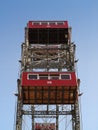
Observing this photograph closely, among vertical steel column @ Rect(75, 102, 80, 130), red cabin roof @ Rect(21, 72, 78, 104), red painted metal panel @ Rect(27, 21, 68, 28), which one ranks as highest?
red painted metal panel @ Rect(27, 21, 68, 28)

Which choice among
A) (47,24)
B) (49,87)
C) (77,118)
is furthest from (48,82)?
(47,24)

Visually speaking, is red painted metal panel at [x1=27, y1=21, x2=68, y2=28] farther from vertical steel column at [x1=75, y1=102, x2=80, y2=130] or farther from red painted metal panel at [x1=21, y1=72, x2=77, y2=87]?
vertical steel column at [x1=75, y1=102, x2=80, y2=130]

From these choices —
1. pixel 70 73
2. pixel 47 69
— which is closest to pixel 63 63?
pixel 47 69

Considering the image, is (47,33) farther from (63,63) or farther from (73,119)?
(73,119)

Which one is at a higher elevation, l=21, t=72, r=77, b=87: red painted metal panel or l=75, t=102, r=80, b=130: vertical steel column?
l=21, t=72, r=77, b=87: red painted metal panel

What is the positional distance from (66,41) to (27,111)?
1185cm

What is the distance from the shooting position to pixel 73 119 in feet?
155

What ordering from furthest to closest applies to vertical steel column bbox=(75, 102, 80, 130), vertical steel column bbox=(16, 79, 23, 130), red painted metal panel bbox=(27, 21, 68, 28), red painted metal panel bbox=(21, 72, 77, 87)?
red painted metal panel bbox=(27, 21, 68, 28), vertical steel column bbox=(75, 102, 80, 130), vertical steel column bbox=(16, 79, 23, 130), red painted metal panel bbox=(21, 72, 77, 87)

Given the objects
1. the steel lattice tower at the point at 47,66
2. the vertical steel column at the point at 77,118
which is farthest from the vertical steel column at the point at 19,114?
the vertical steel column at the point at 77,118

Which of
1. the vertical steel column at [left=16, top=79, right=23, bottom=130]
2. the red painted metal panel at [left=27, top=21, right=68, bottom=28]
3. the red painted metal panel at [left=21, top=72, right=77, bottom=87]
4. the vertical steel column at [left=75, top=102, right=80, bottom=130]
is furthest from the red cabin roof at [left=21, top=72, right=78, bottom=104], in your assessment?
the red painted metal panel at [left=27, top=21, right=68, bottom=28]

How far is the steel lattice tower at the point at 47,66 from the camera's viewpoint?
45.6 m

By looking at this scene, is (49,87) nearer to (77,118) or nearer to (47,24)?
(77,118)

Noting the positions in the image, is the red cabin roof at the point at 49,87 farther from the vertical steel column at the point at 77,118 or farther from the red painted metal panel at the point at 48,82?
the vertical steel column at the point at 77,118

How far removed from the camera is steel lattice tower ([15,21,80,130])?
4559 cm
